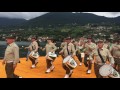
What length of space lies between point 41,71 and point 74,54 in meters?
1.29

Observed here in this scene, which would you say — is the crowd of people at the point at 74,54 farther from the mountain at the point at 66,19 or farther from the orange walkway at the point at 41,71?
the mountain at the point at 66,19

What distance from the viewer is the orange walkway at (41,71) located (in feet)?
40.2

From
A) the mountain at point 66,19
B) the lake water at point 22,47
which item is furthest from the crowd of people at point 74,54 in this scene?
the mountain at point 66,19

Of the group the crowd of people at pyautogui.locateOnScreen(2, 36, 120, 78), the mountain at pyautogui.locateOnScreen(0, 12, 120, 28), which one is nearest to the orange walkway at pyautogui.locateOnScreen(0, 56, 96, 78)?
the crowd of people at pyautogui.locateOnScreen(2, 36, 120, 78)

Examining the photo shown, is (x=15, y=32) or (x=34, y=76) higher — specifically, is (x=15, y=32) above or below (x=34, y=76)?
above

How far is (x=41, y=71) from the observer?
1294 cm

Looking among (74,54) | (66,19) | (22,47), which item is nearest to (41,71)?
(22,47)

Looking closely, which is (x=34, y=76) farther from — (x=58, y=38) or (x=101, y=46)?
(x=101, y=46)

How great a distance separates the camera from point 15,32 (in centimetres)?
1264

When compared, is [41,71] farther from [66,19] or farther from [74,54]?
[66,19]

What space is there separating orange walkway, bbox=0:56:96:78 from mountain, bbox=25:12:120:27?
125 centimetres

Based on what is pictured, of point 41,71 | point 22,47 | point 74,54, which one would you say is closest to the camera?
point 22,47
